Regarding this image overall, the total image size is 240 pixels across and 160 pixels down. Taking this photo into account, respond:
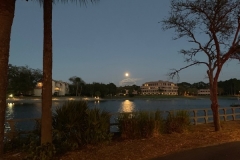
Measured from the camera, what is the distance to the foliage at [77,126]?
8547 mm

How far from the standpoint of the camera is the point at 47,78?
7473 mm

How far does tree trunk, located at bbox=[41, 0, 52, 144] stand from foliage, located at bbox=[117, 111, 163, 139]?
3.59m

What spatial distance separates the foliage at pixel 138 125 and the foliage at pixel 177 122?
3.34ft

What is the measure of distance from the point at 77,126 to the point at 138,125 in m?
2.66

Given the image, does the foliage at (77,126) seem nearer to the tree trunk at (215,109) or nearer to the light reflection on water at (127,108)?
the tree trunk at (215,109)

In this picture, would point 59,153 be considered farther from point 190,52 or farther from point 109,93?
point 109,93

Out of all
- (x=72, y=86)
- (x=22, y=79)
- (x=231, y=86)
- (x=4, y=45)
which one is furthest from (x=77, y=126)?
(x=231, y=86)

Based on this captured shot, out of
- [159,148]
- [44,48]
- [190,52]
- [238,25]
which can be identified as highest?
[238,25]

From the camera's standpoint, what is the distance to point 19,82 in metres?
110

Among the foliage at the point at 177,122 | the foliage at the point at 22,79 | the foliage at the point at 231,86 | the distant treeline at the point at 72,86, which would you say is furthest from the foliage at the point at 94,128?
the foliage at the point at 231,86

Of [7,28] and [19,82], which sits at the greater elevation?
[19,82]

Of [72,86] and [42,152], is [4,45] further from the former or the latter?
[72,86]

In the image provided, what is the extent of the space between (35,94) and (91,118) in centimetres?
11649

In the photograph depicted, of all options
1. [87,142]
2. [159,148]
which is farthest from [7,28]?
[159,148]
